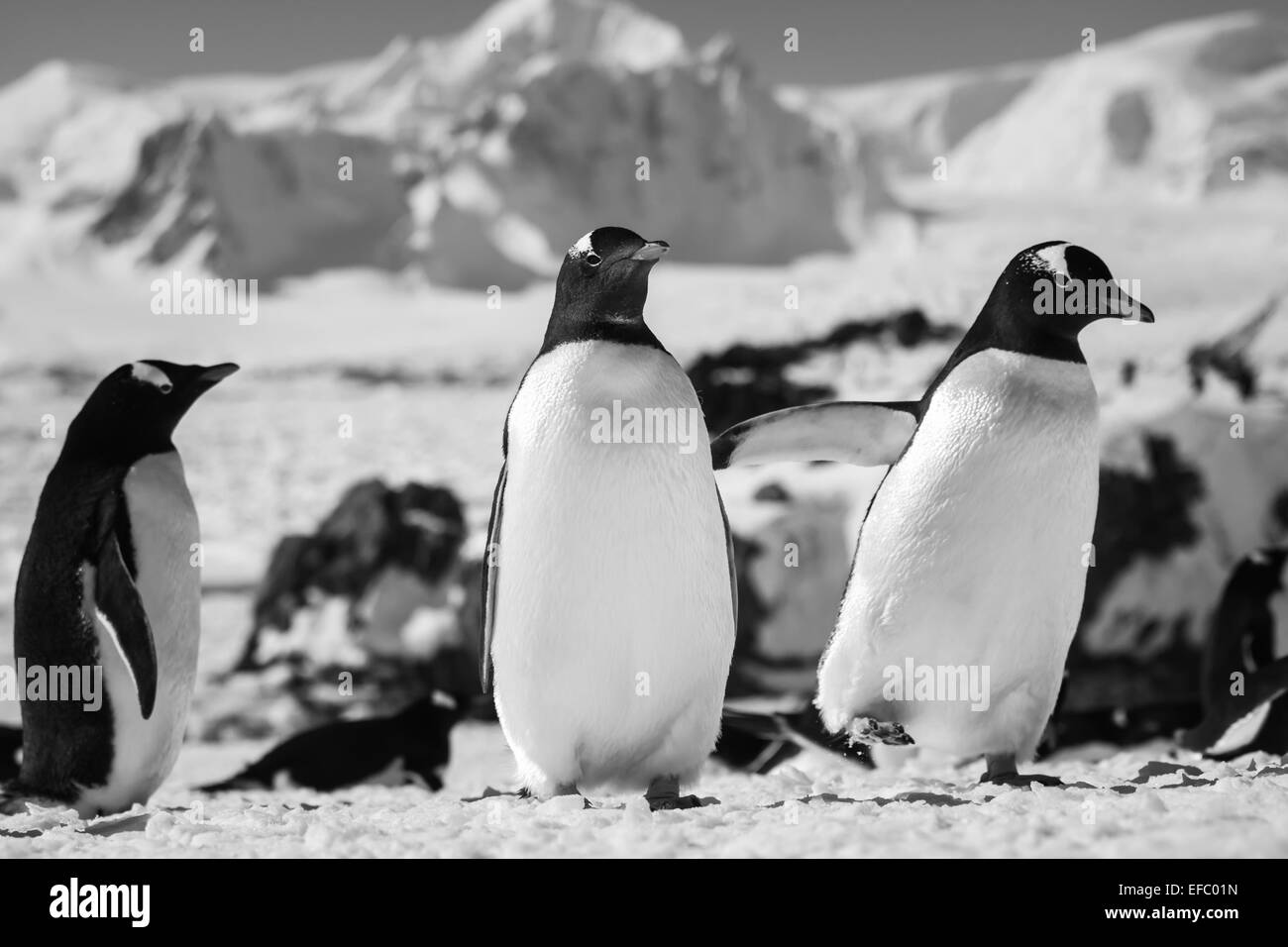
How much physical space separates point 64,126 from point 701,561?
52213 millimetres

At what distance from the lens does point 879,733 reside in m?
2.95

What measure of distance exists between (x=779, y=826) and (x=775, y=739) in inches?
77.7

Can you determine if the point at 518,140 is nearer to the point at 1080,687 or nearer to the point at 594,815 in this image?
the point at 1080,687

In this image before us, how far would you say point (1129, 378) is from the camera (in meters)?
7.43

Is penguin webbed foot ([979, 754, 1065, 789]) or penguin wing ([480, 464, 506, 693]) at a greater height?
penguin wing ([480, 464, 506, 693])

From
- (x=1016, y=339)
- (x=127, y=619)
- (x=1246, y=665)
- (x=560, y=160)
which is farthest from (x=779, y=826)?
(x=560, y=160)

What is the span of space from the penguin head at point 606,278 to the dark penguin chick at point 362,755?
2.12 metres

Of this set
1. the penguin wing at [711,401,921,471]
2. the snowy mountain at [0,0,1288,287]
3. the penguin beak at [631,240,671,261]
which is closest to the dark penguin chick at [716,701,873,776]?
the penguin wing at [711,401,921,471]

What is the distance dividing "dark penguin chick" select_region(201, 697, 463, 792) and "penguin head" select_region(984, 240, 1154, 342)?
2.35 m

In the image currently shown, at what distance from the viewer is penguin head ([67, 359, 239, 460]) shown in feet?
11.1

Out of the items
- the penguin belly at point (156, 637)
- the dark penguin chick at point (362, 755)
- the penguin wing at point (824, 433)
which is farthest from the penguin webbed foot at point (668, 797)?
the dark penguin chick at point (362, 755)

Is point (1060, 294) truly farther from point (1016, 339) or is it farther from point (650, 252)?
A: point (650, 252)

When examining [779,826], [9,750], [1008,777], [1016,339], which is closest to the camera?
[779,826]

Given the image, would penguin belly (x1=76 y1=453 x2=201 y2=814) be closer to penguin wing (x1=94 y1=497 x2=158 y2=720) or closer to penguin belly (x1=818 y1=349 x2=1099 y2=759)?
penguin wing (x1=94 y1=497 x2=158 y2=720)
